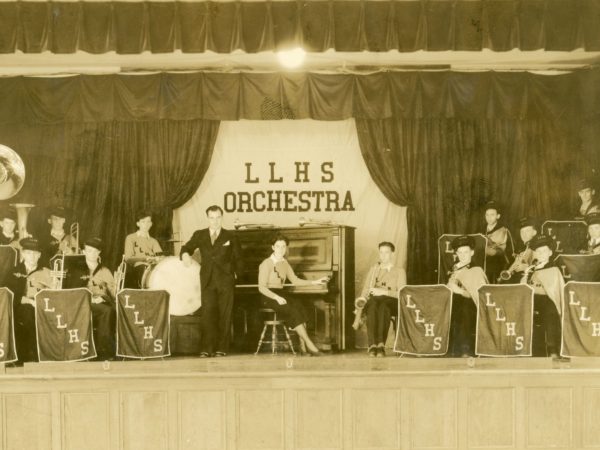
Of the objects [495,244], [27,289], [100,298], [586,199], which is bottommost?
[100,298]

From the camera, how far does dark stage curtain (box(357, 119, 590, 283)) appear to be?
9.11 metres

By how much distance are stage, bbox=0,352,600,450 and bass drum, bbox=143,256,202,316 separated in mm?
1024

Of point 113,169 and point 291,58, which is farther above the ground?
point 291,58

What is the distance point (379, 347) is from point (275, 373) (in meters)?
1.24

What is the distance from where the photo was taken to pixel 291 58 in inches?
337

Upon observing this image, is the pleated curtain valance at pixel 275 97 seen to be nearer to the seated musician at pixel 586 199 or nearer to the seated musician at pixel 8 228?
the seated musician at pixel 586 199

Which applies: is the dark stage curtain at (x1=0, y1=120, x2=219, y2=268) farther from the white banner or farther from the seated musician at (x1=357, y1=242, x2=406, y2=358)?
the seated musician at (x1=357, y1=242, x2=406, y2=358)

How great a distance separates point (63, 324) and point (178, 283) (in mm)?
1268

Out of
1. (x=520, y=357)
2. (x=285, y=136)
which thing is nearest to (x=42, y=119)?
(x=285, y=136)

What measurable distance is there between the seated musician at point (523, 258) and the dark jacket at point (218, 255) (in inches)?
119

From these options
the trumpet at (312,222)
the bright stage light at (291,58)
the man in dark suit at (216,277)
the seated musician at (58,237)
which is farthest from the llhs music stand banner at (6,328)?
the bright stage light at (291,58)

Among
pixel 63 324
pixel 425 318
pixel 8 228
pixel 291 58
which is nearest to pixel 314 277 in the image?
pixel 425 318

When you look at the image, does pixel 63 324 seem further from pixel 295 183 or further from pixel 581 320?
pixel 581 320

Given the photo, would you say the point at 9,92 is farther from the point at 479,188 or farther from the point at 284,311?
the point at 479,188
